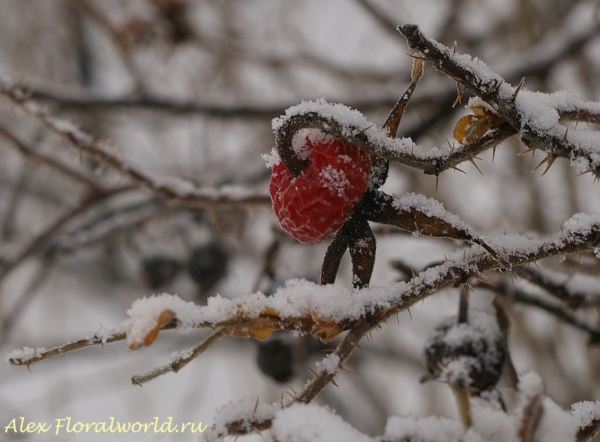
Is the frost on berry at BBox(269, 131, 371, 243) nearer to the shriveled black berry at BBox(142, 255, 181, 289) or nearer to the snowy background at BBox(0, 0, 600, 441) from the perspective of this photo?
the snowy background at BBox(0, 0, 600, 441)

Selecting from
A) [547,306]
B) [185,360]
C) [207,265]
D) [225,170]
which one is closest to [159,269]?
[207,265]

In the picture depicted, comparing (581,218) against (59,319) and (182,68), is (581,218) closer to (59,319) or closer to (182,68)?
(182,68)

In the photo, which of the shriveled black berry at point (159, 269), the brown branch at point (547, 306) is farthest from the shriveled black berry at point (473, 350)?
the shriveled black berry at point (159, 269)

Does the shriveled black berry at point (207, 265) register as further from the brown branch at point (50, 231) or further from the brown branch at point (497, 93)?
the brown branch at point (497, 93)

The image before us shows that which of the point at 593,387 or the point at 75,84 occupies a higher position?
the point at 75,84

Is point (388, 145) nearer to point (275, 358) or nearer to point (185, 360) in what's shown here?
point (185, 360)

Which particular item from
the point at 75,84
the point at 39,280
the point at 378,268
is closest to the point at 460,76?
the point at 39,280
